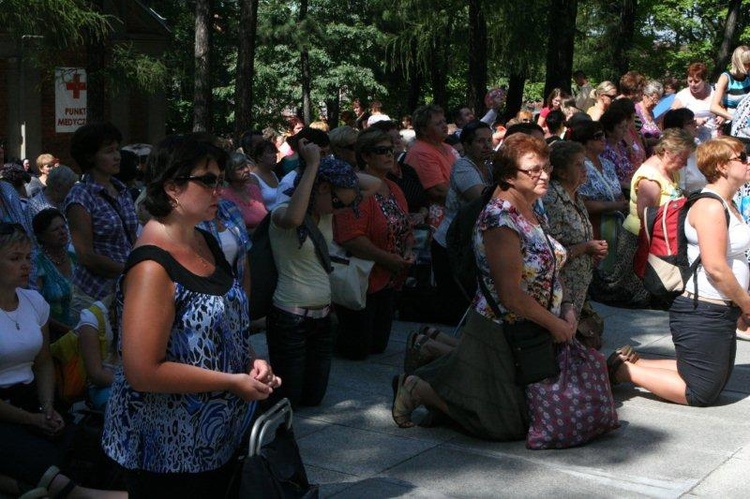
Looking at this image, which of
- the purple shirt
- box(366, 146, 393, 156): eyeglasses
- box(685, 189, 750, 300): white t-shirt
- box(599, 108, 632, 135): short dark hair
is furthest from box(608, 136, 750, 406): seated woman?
box(599, 108, 632, 135): short dark hair

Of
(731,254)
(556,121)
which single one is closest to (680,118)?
(556,121)

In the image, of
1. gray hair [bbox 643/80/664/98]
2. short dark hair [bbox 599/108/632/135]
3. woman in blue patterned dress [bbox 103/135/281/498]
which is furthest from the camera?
gray hair [bbox 643/80/664/98]

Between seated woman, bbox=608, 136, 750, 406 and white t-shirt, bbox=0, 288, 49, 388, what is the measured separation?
363 cm

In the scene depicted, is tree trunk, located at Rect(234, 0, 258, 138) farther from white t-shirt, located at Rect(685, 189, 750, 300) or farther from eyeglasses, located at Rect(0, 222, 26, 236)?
eyeglasses, located at Rect(0, 222, 26, 236)

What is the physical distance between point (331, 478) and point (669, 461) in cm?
182

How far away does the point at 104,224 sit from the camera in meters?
6.51

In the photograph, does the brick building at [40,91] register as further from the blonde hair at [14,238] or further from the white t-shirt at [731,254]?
the blonde hair at [14,238]

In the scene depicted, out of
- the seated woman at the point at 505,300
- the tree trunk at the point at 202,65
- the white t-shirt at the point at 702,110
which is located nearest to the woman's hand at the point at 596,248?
the seated woman at the point at 505,300

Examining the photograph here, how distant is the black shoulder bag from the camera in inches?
229

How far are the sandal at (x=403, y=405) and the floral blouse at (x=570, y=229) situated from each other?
1.70 meters

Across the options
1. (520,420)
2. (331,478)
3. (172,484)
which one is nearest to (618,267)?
(520,420)

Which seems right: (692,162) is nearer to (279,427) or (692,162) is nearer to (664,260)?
(664,260)

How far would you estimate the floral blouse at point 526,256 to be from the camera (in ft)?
19.0

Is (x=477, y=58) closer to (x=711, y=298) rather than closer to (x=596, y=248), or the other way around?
(x=596, y=248)
